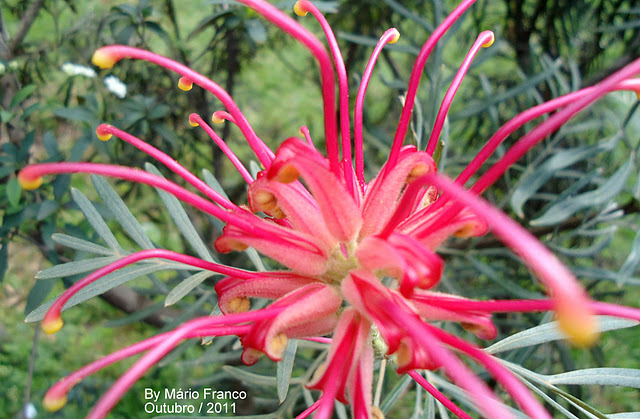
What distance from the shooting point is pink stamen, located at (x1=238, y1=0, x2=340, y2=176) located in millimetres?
416

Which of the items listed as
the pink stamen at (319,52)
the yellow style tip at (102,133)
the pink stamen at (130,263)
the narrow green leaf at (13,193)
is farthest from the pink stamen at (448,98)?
the narrow green leaf at (13,193)

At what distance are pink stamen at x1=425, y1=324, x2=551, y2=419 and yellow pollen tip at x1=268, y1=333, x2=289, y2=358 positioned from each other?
0.12 metres

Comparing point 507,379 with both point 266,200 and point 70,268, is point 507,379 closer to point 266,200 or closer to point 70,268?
point 266,200

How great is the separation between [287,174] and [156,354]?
170 mm

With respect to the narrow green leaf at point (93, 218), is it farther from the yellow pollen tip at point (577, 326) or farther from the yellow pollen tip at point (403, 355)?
the yellow pollen tip at point (577, 326)

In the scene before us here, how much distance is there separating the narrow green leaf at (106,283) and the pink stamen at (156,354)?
0.16 m

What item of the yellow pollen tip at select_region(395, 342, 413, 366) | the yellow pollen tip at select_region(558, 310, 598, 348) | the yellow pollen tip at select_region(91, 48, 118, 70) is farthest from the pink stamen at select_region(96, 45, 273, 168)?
the yellow pollen tip at select_region(558, 310, 598, 348)

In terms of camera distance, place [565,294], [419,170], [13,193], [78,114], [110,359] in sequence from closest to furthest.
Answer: [565,294] → [110,359] → [419,170] → [13,193] → [78,114]

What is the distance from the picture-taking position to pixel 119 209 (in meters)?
0.59

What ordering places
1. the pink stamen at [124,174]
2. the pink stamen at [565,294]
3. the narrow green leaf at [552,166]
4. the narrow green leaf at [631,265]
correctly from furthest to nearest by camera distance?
1. the narrow green leaf at [552,166]
2. the narrow green leaf at [631,265]
3. the pink stamen at [124,174]
4. the pink stamen at [565,294]

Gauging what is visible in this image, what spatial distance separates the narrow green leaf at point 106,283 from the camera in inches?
19.5

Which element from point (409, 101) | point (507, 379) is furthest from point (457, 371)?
point (409, 101)

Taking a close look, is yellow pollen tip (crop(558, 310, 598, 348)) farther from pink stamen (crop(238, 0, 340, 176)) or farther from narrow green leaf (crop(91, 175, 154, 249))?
narrow green leaf (crop(91, 175, 154, 249))

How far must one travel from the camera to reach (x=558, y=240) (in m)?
1.00
